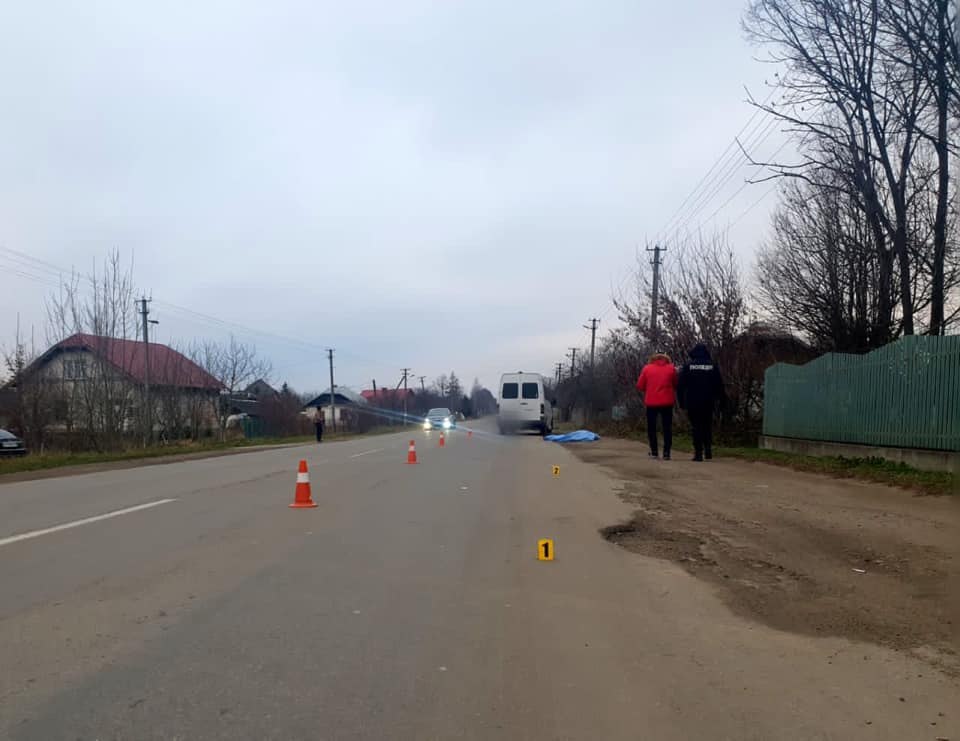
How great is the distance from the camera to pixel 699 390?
14.7m

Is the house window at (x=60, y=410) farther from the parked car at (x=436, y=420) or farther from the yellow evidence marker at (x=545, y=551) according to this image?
the yellow evidence marker at (x=545, y=551)

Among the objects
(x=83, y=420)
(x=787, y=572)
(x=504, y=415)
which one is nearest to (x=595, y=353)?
(x=504, y=415)

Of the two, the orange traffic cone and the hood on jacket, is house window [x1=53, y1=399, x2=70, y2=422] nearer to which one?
the orange traffic cone

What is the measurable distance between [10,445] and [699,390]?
24.6 m

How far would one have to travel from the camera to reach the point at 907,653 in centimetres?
457

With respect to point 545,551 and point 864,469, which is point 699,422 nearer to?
point 864,469

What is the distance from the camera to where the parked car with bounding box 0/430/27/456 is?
92.5 feet

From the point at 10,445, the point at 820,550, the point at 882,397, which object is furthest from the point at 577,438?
the point at 820,550

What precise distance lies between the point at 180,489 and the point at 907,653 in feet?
35.0

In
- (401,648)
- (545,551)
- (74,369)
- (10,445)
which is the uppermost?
(74,369)

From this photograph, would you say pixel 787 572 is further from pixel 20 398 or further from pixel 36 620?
pixel 20 398

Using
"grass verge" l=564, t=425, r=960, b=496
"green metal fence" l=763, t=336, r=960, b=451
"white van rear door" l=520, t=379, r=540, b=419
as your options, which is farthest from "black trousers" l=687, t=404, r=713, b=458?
"white van rear door" l=520, t=379, r=540, b=419

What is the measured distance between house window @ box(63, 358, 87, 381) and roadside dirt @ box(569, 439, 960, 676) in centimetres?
2412

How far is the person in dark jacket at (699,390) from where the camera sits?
14.7 m
